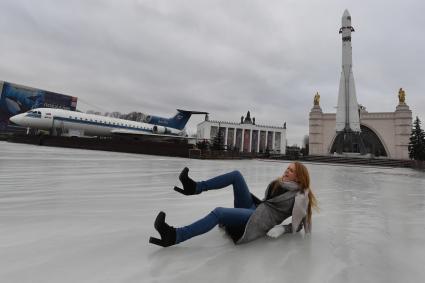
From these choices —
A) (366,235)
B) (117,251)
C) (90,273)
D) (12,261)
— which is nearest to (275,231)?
(366,235)

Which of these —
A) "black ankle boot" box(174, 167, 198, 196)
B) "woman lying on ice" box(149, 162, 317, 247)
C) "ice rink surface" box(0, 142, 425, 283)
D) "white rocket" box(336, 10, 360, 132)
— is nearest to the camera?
"ice rink surface" box(0, 142, 425, 283)

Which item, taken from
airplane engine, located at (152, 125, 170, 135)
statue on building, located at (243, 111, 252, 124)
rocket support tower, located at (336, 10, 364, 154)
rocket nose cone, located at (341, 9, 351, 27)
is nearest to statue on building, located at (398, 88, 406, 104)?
rocket support tower, located at (336, 10, 364, 154)

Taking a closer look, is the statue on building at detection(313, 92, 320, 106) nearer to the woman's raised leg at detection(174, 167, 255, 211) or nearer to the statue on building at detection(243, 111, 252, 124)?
the statue on building at detection(243, 111, 252, 124)

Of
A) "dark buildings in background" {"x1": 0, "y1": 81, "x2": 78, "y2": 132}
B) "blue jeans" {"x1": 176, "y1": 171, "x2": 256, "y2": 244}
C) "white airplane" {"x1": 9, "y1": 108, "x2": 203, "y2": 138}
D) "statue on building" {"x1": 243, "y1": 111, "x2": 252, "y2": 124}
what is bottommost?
"blue jeans" {"x1": 176, "y1": 171, "x2": 256, "y2": 244}

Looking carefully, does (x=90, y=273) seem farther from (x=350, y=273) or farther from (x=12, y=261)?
(x=350, y=273)

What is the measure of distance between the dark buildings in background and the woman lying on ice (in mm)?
74162

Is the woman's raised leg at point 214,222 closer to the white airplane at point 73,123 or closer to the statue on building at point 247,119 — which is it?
the white airplane at point 73,123

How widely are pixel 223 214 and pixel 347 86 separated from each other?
6007cm

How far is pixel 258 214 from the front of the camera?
2.74 meters

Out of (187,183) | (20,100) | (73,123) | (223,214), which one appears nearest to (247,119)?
(20,100)

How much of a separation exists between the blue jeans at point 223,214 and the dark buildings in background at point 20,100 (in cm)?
7393

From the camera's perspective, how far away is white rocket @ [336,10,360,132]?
54.1 m

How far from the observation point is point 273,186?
298 centimetres

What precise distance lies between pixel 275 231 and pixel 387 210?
3060 millimetres
